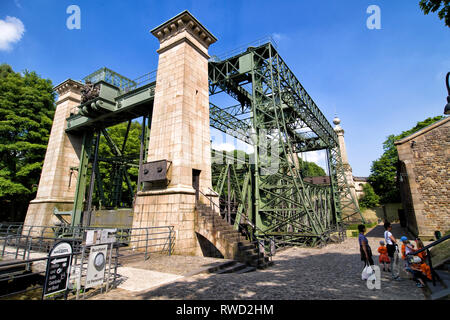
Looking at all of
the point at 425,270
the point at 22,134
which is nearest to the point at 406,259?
the point at 425,270

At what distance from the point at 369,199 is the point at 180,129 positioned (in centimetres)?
4518

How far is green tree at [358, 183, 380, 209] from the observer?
4238 centimetres

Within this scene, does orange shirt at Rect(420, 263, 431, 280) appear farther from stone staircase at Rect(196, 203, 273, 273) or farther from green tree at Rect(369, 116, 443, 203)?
green tree at Rect(369, 116, 443, 203)

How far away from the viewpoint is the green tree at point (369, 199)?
139ft

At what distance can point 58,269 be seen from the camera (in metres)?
4.74

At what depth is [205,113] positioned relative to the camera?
13625mm

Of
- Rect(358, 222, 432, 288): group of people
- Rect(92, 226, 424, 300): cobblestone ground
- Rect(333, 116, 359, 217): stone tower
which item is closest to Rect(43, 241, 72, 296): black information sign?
Rect(92, 226, 424, 300): cobblestone ground

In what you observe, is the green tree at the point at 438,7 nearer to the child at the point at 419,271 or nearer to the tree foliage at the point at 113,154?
the child at the point at 419,271

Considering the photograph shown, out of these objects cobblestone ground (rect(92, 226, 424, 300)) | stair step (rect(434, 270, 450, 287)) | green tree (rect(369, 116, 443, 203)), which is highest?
green tree (rect(369, 116, 443, 203))

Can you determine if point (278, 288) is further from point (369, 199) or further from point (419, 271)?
point (369, 199)

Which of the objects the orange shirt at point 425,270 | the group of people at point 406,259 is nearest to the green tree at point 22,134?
the group of people at point 406,259

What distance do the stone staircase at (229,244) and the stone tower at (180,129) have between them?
692 millimetres

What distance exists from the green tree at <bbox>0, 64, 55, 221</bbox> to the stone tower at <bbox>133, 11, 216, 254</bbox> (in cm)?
1652
